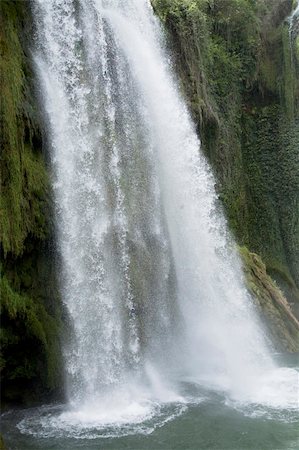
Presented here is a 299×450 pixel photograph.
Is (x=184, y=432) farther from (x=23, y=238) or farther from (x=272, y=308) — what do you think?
(x=272, y=308)

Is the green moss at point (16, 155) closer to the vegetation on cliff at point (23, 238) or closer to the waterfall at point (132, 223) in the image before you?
the vegetation on cliff at point (23, 238)

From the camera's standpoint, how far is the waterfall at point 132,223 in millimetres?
8852

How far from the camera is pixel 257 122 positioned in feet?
55.6

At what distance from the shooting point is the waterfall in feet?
29.0

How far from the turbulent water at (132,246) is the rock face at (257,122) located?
338 centimetres

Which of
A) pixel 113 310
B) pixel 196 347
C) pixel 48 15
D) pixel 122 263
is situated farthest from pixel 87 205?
pixel 196 347

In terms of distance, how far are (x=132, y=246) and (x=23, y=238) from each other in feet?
7.74

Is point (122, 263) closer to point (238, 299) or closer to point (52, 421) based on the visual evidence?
point (52, 421)

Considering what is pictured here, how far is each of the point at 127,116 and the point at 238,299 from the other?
4.63m

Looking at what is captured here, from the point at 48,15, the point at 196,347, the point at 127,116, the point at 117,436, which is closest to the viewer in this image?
the point at 117,436

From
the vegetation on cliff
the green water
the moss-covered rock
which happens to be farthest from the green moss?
the moss-covered rock

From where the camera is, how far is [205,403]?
8.63 meters

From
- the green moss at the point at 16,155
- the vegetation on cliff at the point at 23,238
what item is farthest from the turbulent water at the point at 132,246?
the green moss at the point at 16,155

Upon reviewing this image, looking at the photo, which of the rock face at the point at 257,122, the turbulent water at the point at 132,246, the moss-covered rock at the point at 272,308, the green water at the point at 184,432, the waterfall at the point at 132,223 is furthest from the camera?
the rock face at the point at 257,122
